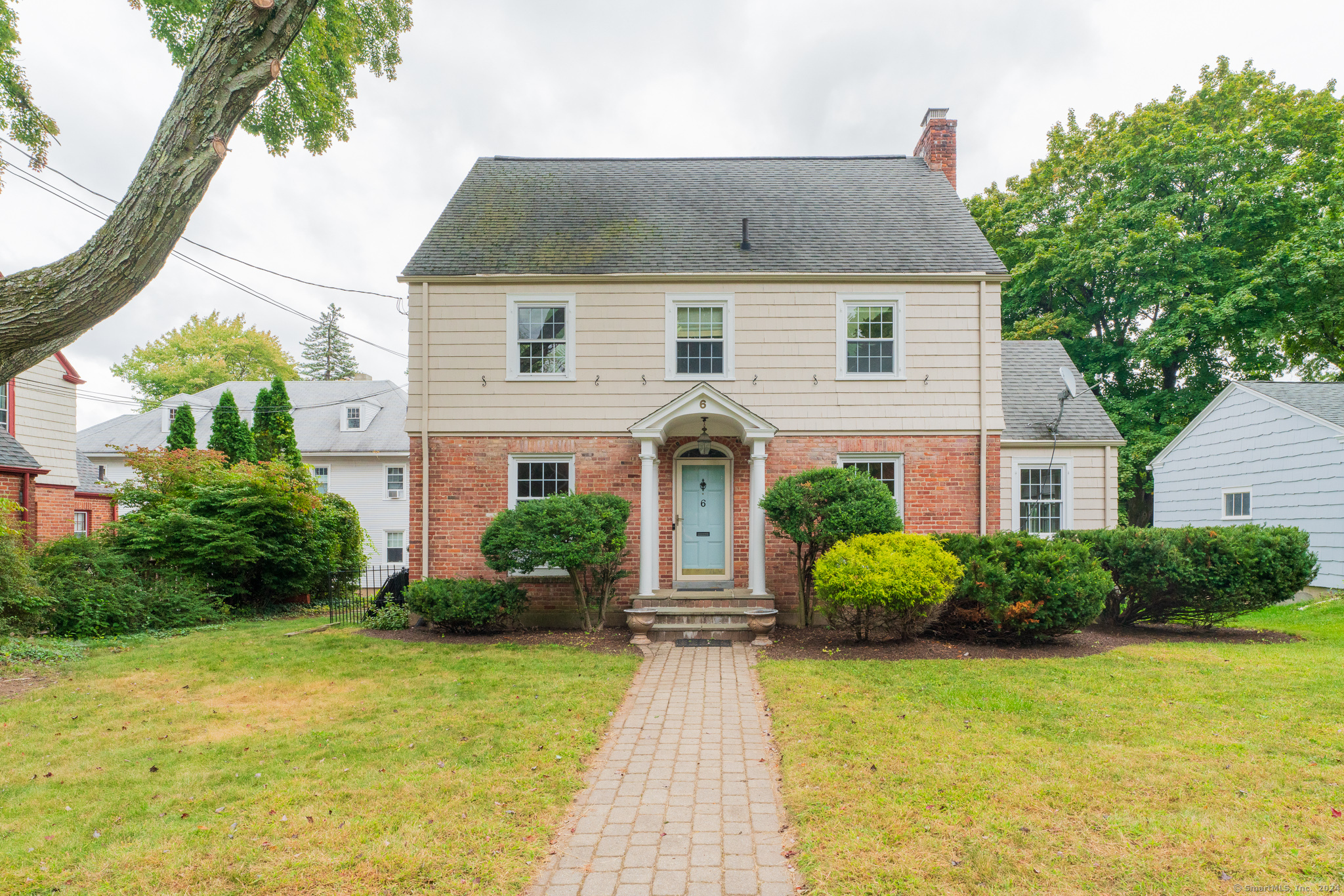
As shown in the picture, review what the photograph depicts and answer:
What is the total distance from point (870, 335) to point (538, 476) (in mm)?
6186

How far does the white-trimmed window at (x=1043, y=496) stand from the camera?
40.5 feet

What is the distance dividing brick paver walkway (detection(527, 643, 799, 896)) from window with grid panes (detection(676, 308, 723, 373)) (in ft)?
19.5

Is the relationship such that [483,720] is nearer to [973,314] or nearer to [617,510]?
[617,510]

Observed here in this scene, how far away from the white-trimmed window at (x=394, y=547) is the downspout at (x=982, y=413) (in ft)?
68.5

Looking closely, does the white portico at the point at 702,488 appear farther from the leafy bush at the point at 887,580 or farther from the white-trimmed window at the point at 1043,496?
the white-trimmed window at the point at 1043,496

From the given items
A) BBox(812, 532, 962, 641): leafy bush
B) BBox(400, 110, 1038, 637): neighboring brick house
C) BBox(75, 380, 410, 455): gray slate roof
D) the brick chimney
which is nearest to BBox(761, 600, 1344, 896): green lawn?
BBox(812, 532, 962, 641): leafy bush

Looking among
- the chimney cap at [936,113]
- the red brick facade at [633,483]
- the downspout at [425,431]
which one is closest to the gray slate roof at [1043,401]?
the red brick facade at [633,483]

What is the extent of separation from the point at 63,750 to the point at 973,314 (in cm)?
1233

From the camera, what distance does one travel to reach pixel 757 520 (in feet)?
33.0

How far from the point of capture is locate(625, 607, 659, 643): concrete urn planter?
30.7ft

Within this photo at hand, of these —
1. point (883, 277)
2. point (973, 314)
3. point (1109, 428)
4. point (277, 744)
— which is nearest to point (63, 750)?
point (277, 744)

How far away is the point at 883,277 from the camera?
10.7 metres

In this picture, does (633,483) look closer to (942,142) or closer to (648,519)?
(648,519)

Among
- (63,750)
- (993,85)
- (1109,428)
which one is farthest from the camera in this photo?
(993,85)
